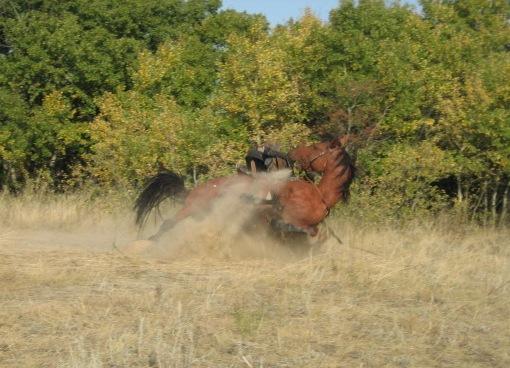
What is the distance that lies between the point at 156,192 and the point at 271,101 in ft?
21.9

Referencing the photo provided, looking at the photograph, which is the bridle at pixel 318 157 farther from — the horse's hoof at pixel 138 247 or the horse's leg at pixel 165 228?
the horse's hoof at pixel 138 247

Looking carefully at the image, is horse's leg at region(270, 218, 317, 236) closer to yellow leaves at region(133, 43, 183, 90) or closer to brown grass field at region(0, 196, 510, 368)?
brown grass field at region(0, 196, 510, 368)

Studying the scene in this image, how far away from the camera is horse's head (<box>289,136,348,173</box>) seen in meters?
9.83

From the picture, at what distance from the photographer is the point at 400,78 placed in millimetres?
16141

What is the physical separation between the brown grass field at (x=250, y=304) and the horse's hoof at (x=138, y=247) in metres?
0.10

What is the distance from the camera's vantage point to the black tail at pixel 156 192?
10367 millimetres

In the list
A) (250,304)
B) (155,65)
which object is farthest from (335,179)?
(155,65)

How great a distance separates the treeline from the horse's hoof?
423cm

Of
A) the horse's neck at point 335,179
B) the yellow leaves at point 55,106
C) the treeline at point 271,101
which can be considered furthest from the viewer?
the yellow leaves at point 55,106

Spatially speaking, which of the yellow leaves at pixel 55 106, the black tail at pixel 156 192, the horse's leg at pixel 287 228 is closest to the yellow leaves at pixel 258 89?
the yellow leaves at pixel 55 106

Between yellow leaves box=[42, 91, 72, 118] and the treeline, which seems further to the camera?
yellow leaves box=[42, 91, 72, 118]

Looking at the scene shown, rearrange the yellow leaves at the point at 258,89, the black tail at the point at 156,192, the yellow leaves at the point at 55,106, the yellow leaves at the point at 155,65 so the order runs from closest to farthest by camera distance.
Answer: the black tail at the point at 156,192
the yellow leaves at the point at 258,89
the yellow leaves at the point at 55,106
the yellow leaves at the point at 155,65

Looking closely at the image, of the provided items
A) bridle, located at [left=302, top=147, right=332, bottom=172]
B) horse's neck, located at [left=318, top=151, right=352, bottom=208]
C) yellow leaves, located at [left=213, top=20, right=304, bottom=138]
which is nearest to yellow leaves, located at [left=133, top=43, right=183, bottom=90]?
yellow leaves, located at [left=213, top=20, right=304, bottom=138]

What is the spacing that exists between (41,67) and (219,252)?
1112cm
